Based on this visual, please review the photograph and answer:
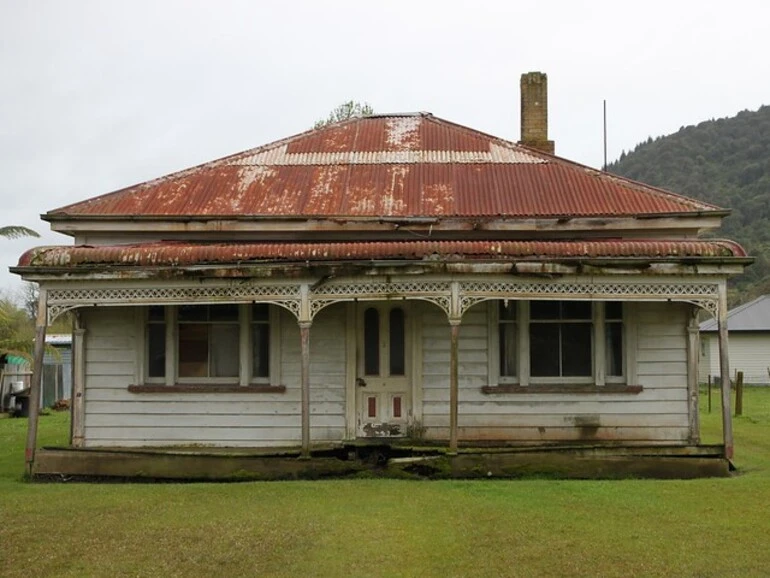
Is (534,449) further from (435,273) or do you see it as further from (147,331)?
(147,331)

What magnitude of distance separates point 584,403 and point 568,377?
50 centimetres

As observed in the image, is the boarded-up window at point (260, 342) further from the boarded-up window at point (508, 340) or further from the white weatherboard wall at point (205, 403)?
the boarded-up window at point (508, 340)

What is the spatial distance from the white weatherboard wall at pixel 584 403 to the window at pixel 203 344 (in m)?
2.82

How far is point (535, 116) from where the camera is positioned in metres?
18.3

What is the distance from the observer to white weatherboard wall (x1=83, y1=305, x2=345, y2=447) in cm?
1395

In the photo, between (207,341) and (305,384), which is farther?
(207,341)

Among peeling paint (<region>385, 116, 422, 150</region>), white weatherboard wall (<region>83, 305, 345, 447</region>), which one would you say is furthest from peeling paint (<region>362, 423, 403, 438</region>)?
peeling paint (<region>385, 116, 422, 150</region>)

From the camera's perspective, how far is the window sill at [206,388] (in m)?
13.9

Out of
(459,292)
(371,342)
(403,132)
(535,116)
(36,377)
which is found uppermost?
(535,116)

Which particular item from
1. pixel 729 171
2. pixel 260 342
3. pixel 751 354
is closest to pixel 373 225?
pixel 260 342

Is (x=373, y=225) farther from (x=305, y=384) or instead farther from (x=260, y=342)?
(x=305, y=384)

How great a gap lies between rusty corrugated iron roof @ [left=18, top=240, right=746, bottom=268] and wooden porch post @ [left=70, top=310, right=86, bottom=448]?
162 centimetres

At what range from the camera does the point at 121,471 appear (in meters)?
12.9

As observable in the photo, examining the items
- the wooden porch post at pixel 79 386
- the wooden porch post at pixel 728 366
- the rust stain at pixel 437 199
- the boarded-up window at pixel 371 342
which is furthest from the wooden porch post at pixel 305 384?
the wooden porch post at pixel 728 366
